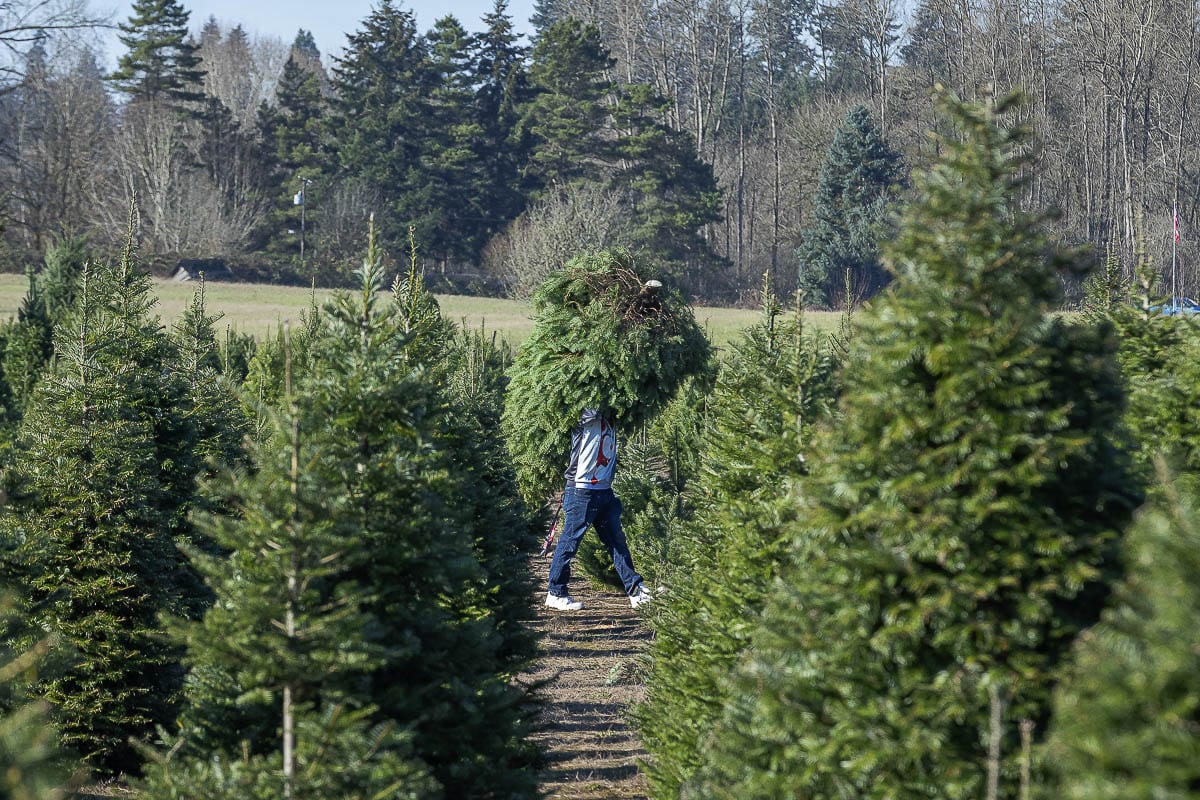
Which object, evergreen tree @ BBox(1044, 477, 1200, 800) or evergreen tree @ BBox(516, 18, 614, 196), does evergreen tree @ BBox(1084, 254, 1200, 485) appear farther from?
evergreen tree @ BBox(516, 18, 614, 196)

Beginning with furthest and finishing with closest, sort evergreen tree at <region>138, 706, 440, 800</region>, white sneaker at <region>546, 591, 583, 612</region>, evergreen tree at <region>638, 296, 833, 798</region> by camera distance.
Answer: white sneaker at <region>546, 591, 583, 612</region>, evergreen tree at <region>638, 296, 833, 798</region>, evergreen tree at <region>138, 706, 440, 800</region>

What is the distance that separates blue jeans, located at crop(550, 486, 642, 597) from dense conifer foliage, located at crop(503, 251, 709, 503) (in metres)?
0.48

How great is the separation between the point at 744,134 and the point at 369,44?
62.8 ft

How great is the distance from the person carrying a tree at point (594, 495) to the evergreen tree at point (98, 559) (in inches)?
127

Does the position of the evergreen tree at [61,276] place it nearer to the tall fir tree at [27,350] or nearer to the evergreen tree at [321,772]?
the tall fir tree at [27,350]

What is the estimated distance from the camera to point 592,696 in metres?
8.12

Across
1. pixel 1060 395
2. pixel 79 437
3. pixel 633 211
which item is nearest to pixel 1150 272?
pixel 1060 395

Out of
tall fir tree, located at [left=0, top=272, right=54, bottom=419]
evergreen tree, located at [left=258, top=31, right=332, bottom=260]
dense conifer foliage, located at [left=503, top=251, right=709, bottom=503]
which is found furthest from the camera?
evergreen tree, located at [left=258, top=31, right=332, bottom=260]

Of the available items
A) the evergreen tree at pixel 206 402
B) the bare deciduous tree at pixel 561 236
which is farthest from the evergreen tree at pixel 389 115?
the evergreen tree at pixel 206 402

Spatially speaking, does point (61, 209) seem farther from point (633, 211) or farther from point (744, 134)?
point (744, 134)

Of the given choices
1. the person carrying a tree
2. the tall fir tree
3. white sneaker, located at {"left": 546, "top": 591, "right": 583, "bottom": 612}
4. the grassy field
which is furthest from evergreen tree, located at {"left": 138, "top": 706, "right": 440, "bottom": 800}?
the grassy field

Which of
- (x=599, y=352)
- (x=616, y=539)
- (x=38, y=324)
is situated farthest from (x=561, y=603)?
(x=38, y=324)

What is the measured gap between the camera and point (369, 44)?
2002 inches

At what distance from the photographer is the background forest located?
4419cm
